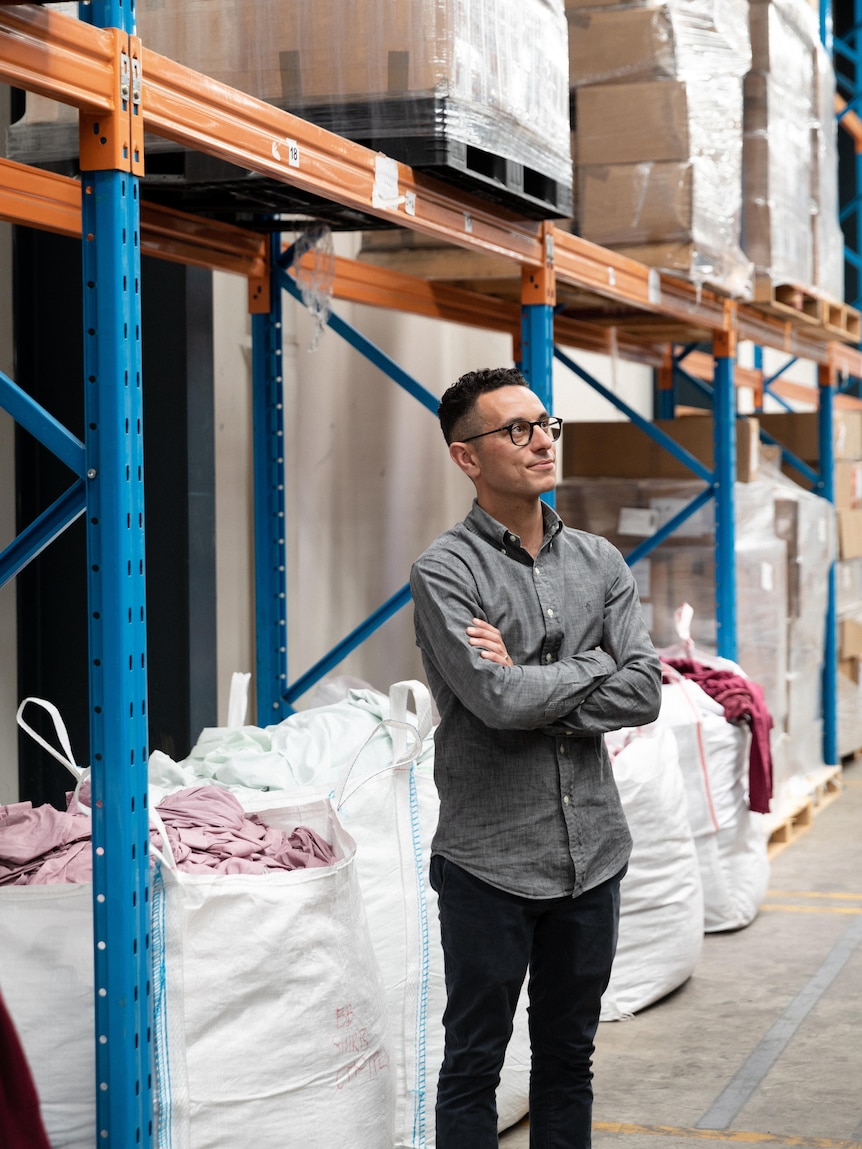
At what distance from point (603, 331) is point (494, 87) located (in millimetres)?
3324

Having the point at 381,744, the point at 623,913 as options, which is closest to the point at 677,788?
the point at 623,913

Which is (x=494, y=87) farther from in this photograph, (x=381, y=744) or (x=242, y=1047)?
(x=242, y=1047)

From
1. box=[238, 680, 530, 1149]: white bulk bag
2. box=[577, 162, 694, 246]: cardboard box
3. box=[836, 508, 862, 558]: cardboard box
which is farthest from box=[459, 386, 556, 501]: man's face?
box=[836, 508, 862, 558]: cardboard box

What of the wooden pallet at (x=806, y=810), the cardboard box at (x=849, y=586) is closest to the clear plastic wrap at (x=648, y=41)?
the wooden pallet at (x=806, y=810)

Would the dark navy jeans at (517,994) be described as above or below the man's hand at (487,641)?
below

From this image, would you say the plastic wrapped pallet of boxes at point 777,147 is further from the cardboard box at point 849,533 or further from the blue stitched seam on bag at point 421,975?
the blue stitched seam on bag at point 421,975

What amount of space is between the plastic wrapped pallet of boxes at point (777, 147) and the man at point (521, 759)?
13.2ft

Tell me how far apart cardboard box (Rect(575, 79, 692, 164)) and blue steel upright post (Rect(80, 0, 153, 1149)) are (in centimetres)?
322

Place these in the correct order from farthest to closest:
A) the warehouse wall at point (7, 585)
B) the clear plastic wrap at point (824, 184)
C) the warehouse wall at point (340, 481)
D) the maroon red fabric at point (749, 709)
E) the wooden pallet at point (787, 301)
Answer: the clear plastic wrap at point (824, 184) < the wooden pallet at point (787, 301) < the maroon red fabric at point (749, 709) < the warehouse wall at point (340, 481) < the warehouse wall at point (7, 585)

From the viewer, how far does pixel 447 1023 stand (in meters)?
2.86

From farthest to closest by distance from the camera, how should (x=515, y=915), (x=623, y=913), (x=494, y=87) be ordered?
(x=623, y=913) < (x=494, y=87) < (x=515, y=915)

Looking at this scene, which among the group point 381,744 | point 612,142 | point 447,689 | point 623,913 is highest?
point 612,142

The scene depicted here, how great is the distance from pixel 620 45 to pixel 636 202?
602 mm

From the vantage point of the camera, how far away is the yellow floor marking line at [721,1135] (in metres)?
3.79
